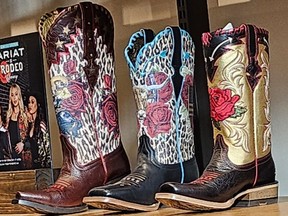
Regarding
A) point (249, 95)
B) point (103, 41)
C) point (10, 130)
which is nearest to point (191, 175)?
point (249, 95)

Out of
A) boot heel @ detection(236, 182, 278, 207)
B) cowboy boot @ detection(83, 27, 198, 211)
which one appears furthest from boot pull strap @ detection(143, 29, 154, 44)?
boot heel @ detection(236, 182, 278, 207)

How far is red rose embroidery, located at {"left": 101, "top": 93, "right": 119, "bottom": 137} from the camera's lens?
4.05ft

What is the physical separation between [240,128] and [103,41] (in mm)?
351

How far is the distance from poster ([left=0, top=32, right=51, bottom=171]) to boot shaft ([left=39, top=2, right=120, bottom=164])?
132mm

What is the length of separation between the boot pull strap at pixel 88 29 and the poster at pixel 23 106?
0.16 m

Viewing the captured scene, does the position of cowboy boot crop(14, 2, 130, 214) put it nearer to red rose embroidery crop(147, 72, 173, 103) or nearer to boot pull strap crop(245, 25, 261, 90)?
red rose embroidery crop(147, 72, 173, 103)

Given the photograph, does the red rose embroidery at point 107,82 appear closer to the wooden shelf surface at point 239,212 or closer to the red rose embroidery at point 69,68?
the red rose embroidery at point 69,68

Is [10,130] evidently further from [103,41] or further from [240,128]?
[240,128]

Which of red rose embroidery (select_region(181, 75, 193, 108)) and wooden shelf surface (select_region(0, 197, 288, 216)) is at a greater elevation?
red rose embroidery (select_region(181, 75, 193, 108))

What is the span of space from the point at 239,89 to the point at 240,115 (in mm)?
45

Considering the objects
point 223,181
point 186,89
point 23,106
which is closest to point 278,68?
point 186,89

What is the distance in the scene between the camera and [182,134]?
116cm

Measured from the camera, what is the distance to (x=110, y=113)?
4.09ft

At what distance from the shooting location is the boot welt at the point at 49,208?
1102 mm
